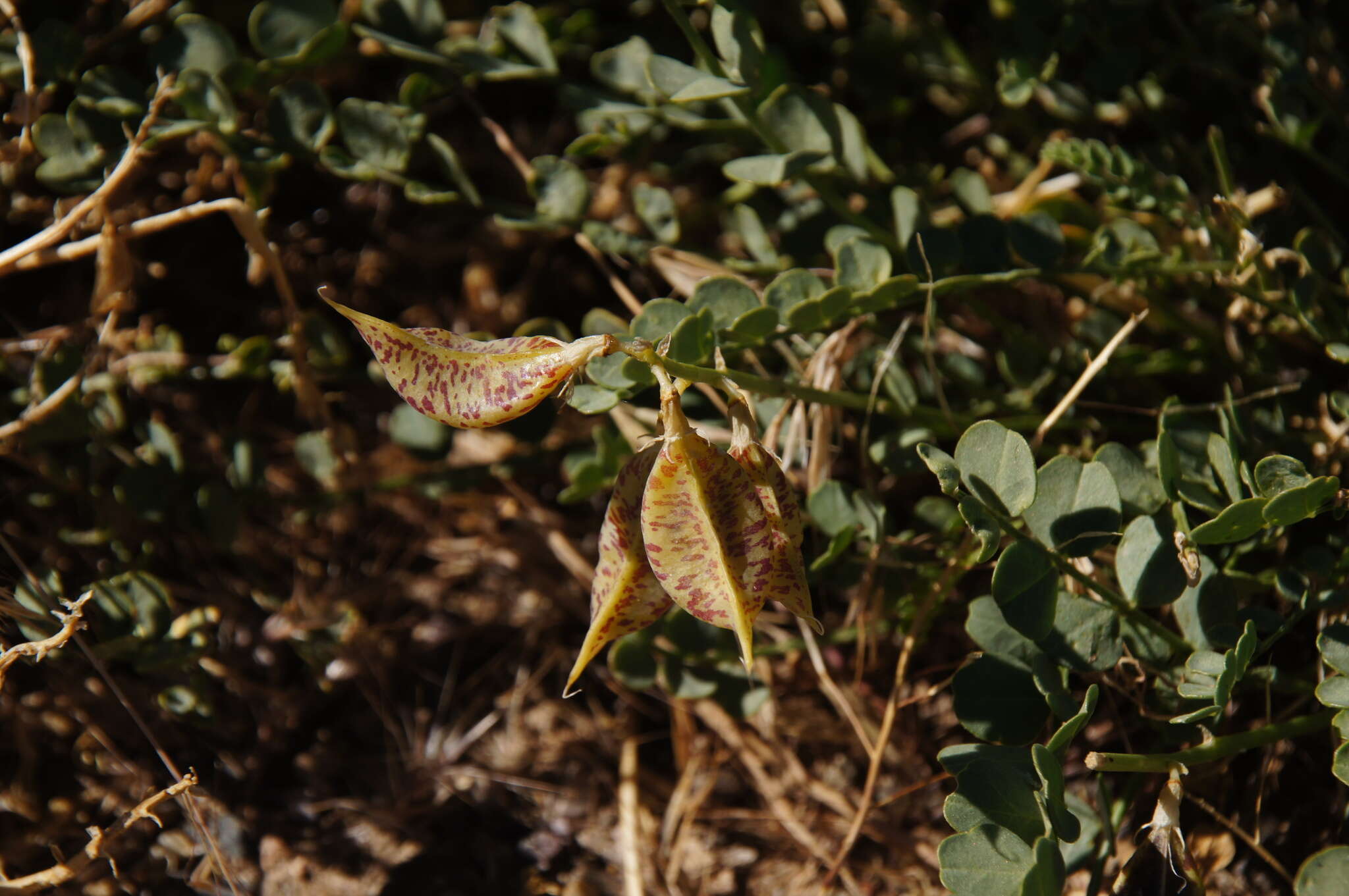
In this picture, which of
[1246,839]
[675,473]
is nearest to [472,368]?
[675,473]

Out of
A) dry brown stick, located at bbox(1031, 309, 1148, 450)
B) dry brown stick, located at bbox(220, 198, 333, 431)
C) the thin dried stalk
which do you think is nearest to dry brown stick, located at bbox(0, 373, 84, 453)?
the thin dried stalk

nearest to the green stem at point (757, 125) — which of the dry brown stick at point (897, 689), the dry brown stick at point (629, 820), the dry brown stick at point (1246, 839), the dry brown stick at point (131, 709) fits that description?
the dry brown stick at point (897, 689)

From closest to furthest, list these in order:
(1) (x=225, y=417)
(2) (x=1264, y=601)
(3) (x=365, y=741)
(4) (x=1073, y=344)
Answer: (2) (x=1264, y=601) < (4) (x=1073, y=344) < (3) (x=365, y=741) < (1) (x=225, y=417)

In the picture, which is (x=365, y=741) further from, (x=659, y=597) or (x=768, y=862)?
(x=659, y=597)

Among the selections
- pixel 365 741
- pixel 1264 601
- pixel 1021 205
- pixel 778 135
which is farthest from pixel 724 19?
pixel 365 741

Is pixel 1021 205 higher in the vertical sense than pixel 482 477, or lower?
higher

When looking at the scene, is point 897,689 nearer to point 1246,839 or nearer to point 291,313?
point 1246,839

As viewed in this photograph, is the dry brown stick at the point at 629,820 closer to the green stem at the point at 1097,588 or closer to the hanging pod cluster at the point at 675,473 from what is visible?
the hanging pod cluster at the point at 675,473

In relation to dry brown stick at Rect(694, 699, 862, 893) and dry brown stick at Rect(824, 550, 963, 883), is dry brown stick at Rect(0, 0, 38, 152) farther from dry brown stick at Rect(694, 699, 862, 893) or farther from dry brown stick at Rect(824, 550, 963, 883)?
dry brown stick at Rect(824, 550, 963, 883)
